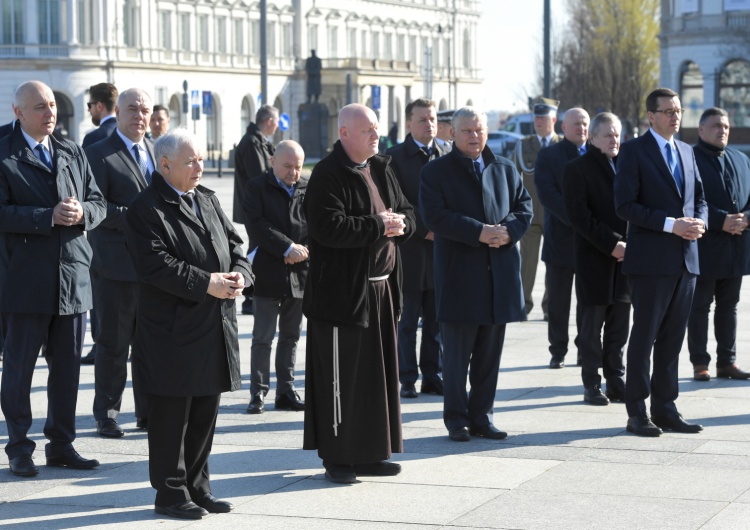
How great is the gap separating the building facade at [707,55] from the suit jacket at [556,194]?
5923 centimetres

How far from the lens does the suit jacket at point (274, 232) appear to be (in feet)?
34.1

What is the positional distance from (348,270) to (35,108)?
201 centimetres

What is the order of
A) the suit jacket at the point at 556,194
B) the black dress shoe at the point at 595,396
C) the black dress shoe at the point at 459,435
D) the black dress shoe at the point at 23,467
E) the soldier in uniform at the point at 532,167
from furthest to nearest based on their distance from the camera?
the soldier in uniform at the point at 532,167 → the suit jacket at the point at 556,194 → the black dress shoe at the point at 595,396 → the black dress shoe at the point at 459,435 → the black dress shoe at the point at 23,467

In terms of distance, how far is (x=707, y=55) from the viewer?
238 feet

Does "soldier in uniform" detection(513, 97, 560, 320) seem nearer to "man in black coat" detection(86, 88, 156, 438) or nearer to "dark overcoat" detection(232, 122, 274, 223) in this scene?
"dark overcoat" detection(232, 122, 274, 223)

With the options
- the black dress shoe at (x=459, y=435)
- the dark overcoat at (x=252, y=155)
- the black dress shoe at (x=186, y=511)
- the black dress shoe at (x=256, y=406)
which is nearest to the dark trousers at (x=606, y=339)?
the black dress shoe at (x=459, y=435)

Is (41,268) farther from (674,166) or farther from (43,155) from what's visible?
(674,166)

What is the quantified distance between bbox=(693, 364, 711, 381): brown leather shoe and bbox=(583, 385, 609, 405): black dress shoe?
51.2 inches

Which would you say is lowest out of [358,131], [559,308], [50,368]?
[559,308]

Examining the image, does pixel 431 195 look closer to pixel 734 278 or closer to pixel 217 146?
pixel 734 278

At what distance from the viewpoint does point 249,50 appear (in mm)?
92562

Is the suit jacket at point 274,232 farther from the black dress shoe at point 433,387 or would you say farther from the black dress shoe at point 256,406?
the black dress shoe at point 433,387

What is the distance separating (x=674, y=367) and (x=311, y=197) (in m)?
2.85

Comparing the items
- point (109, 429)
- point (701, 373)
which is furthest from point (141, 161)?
point (701, 373)
